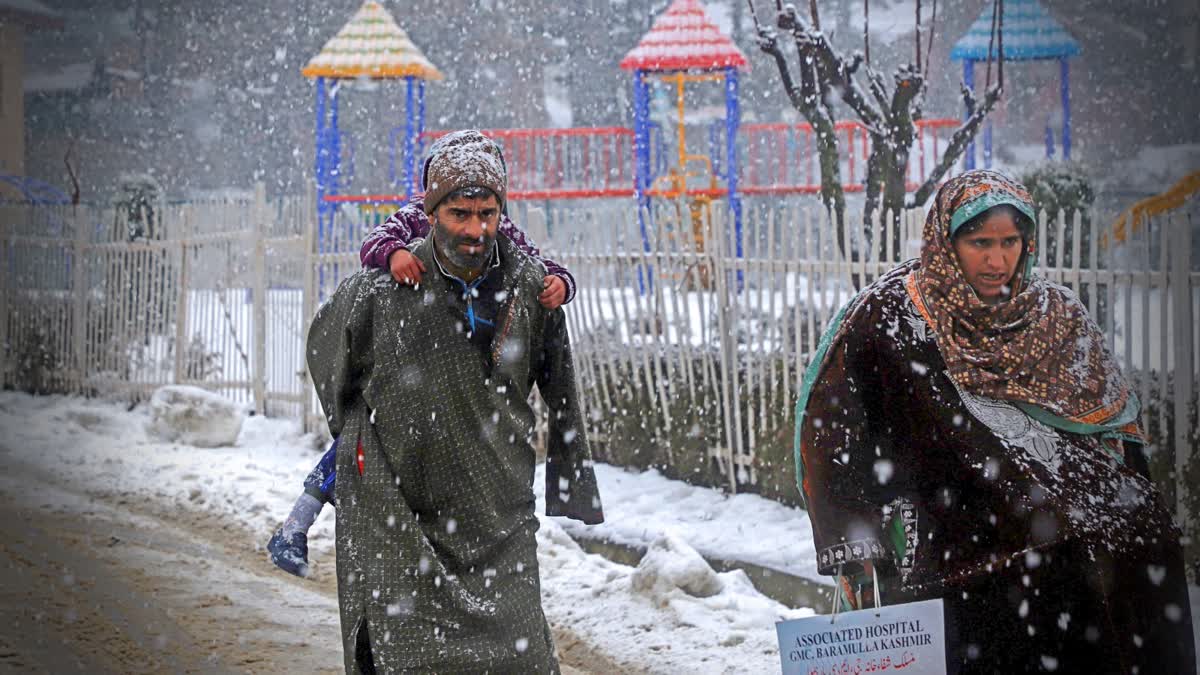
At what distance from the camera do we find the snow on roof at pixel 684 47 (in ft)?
61.2

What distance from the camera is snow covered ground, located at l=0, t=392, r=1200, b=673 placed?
5543mm

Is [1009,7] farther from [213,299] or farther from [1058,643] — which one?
[1058,643]

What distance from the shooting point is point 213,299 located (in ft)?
40.8

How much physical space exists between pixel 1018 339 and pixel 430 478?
4.85 feet

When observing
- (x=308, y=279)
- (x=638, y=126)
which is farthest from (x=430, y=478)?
(x=638, y=126)

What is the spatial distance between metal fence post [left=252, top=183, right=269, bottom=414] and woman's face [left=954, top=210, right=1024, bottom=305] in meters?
9.20

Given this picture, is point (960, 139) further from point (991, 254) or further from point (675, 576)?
point (991, 254)

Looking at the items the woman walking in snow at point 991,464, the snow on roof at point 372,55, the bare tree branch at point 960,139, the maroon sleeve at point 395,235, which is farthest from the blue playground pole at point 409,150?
the woman walking in snow at point 991,464

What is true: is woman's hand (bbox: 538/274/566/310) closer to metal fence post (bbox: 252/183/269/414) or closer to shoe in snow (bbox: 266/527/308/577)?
shoe in snow (bbox: 266/527/308/577)

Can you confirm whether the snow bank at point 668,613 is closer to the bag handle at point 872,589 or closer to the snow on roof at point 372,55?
the bag handle at point 872,589

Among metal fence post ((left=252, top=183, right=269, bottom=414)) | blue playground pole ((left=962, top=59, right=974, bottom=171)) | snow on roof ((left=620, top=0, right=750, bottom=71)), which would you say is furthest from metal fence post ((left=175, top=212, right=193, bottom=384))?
blue playground pole ((left=962, top=59, right=974, bottom=171))

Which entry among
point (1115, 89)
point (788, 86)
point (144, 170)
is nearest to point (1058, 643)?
point (788, 86)

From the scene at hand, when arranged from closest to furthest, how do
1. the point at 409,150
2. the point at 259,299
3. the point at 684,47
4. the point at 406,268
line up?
the point at 406,268
the point at 259,299
the point at 684,47
the point at 409,150

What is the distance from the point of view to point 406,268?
3.20m
